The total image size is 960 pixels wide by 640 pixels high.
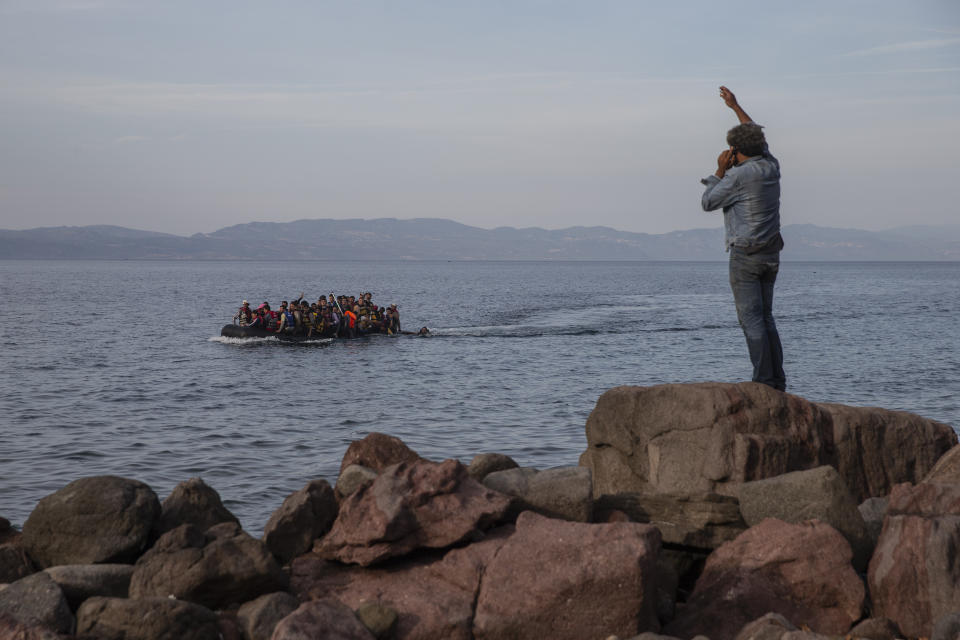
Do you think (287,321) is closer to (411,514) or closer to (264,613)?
(411,514)

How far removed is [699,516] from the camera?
7.90 meters

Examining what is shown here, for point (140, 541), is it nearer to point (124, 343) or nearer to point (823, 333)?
point (124, 343)

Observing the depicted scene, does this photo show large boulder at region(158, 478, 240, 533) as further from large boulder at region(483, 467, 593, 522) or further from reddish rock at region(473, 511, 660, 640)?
reddish rock at region(473, 511, 660, 640)

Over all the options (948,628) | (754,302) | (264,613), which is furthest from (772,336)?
(264,613)

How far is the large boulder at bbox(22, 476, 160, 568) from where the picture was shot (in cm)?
784

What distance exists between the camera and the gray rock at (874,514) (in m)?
7.88

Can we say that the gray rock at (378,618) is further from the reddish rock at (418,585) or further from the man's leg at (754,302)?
the man's leg at (754,302)

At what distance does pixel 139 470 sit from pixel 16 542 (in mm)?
10042

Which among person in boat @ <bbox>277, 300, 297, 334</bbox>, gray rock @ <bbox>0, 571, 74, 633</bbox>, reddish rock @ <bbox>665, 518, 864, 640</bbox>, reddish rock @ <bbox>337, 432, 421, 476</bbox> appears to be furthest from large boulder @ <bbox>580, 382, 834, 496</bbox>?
person in boat @ <bbox>277, 300, 297, 334</bbox>

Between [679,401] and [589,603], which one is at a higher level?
[679,401]

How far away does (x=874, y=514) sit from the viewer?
8.15 m

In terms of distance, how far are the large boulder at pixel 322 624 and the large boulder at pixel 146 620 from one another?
64 centimetres

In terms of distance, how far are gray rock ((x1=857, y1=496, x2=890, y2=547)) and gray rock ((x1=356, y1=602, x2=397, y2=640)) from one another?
383 centimetres

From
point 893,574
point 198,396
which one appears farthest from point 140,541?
point 198,396
